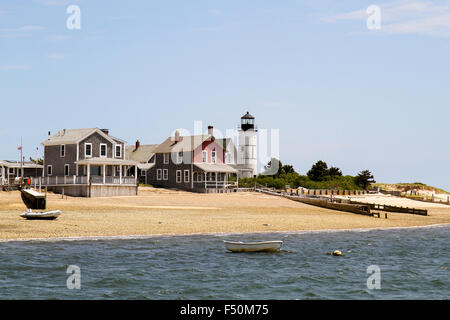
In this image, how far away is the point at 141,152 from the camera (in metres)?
85.0

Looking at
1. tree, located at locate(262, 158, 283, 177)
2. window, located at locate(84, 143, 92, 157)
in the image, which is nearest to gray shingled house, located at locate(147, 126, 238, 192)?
window, located at locate(84, 143, 92, 157)

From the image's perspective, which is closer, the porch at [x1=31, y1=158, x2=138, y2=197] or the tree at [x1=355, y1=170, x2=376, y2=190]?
the porch at [x1=31, y1=158, x2=138, y2=197]

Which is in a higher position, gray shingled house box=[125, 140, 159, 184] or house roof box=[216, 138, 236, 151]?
house roof box=[216, 138, 236, 151]

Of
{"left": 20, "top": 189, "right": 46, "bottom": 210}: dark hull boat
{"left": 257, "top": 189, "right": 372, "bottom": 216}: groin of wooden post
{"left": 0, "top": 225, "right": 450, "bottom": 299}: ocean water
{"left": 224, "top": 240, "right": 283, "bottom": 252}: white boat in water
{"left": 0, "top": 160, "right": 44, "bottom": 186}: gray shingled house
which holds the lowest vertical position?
{"left": 0, "top": 225, "right": 450, "bottom": 299}: ocean water

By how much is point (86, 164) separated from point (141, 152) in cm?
2213

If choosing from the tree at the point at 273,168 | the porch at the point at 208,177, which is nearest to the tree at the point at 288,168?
the tree at the point at 273,168

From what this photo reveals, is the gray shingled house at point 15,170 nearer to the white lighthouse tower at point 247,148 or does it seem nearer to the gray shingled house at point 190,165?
the gray shingled house at point 190,165

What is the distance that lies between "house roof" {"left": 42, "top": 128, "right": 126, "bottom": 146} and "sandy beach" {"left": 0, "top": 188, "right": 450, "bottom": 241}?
9.35 meters

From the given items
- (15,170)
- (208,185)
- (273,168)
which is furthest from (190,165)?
(273,168)

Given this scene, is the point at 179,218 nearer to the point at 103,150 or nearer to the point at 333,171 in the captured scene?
the point at 103,150

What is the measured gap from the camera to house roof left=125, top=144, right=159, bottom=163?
82312mm

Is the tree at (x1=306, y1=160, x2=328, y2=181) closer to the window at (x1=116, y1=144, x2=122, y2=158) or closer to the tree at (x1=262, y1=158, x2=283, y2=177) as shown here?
the tree at (x1=262, y1=158, x2=283, y2=177)
